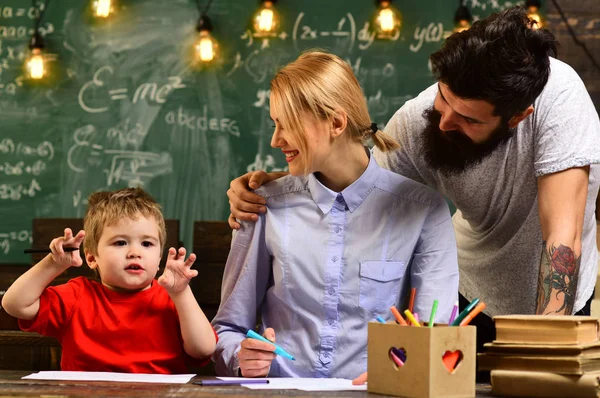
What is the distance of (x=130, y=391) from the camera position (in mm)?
1409

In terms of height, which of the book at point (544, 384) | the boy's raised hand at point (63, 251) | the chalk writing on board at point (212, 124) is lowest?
the book at point (544, 384)

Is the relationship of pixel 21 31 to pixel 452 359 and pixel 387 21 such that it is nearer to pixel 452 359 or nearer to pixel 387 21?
pixel 387 21

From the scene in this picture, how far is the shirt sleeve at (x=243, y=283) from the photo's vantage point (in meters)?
1.88

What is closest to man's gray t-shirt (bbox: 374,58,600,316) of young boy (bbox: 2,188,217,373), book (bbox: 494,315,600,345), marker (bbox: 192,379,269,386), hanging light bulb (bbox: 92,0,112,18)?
book (bbox: 494,315,600,345)

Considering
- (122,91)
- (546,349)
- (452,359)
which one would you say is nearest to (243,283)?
(452,359)

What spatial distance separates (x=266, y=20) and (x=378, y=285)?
315 cm

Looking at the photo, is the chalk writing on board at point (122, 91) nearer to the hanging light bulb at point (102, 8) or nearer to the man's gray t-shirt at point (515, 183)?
the hanging light bulb at point (102, 8)

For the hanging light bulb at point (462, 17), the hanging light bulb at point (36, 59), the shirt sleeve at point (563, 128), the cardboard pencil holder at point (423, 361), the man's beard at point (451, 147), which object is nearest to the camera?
the cardboard pencil holder at point (423, 361)

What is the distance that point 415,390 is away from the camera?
1.35 meters

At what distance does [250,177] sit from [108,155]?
9.95 feet

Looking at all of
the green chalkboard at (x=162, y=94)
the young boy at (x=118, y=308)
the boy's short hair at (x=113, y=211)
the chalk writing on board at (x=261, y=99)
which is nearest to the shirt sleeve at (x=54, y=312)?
the young boy at (x=118, y=308)

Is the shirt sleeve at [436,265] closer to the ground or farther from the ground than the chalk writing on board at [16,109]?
closer to the ground

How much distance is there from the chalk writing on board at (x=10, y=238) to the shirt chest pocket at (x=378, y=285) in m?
3.41

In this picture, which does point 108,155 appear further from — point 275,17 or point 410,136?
point 410,136
